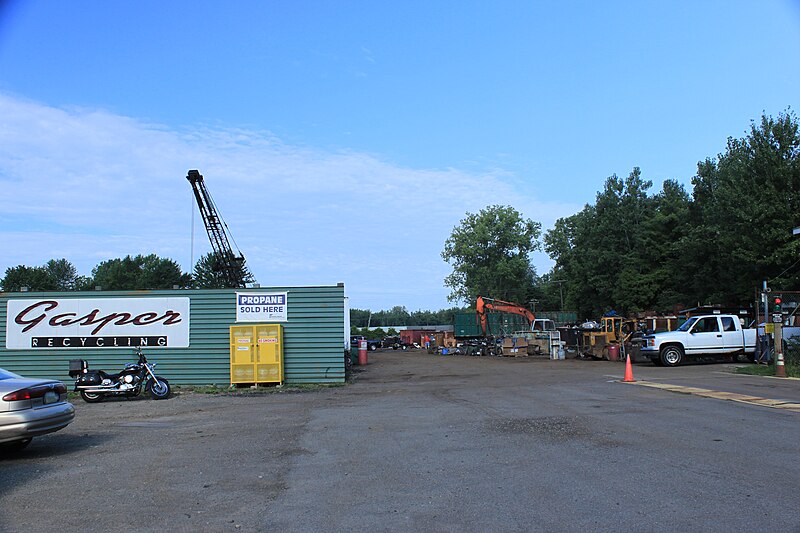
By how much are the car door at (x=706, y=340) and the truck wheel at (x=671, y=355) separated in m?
0.41

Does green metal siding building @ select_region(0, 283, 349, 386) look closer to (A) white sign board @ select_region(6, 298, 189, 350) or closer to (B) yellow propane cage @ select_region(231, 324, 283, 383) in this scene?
(A) white sign board @ select_region(6, 298, 189, 350)

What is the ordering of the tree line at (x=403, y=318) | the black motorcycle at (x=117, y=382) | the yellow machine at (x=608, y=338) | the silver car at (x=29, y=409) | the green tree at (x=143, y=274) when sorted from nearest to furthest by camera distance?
the silver car at (x=29, y=409)
the black motorcycle at (x=117, y=382)
the yellow machine at (x=608, y=338)
the green tree at (x=143, y=274)
the tree line at (x=403, y=318)

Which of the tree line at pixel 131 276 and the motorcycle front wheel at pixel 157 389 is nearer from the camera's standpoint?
the motorcycle front wheel at pixel 157 389

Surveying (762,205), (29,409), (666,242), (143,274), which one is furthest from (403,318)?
(29,409)

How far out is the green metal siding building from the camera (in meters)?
20.3

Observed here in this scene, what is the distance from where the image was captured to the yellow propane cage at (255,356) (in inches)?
781

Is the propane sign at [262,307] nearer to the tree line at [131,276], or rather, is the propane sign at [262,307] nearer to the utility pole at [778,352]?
the utility pole at [778,352]

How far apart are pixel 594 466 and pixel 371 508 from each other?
3.01 m

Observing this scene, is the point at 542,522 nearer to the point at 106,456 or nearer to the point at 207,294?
the point at 106,456

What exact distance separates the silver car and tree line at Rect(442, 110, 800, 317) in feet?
93.8

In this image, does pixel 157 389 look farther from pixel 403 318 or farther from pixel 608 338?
pixel 403 318

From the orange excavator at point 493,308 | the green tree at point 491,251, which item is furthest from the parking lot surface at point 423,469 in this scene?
the green tree at point 491,251

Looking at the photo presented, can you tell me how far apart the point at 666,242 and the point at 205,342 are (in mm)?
52222

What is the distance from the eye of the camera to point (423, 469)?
7.70 metres
